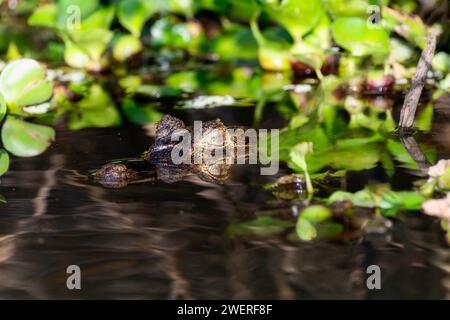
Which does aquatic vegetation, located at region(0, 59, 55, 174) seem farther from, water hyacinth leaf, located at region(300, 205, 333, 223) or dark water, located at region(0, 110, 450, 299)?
water hyacinth leaf, located at region(300, 205, 333, 223)

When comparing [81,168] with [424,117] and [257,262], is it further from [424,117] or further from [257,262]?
[424,117]

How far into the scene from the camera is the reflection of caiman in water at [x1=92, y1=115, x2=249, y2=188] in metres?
2.45

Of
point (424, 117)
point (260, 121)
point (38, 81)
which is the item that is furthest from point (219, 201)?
point (38, 81)

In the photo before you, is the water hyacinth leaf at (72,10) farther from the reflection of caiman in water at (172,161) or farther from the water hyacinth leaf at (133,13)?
the reflection of caiman in water at (172,161)

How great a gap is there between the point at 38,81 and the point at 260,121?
89 centimetres

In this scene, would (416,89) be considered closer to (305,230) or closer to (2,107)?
(305,230)

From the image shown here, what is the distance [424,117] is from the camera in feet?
10.0

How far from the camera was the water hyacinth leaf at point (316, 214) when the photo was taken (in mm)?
2014

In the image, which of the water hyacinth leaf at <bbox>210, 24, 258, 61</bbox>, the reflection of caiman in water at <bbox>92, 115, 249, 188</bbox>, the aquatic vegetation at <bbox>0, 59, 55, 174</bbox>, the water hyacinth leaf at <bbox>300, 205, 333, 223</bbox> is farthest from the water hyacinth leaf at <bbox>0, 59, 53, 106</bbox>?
the water hyacinth leaf at <bbox>300, 205, 333, 223</bbox>

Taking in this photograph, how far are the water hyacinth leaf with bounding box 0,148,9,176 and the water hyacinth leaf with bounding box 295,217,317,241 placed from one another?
3.39 feet

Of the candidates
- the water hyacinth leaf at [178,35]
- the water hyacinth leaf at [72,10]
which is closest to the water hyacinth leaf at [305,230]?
the water hyacinth leaf at [72,10]

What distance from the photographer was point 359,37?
3480mm

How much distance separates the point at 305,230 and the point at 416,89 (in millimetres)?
997

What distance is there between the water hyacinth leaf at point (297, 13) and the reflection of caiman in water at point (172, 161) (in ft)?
3.43
